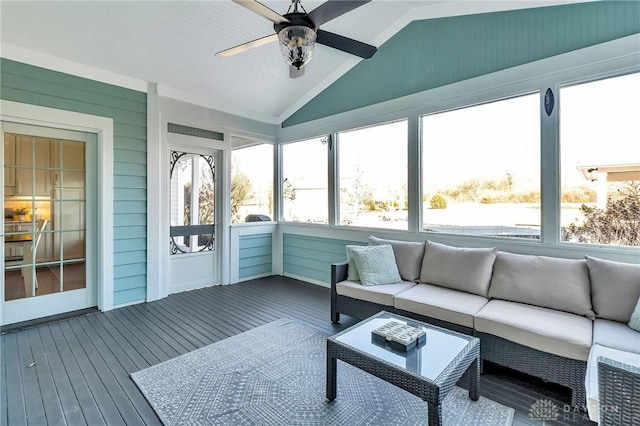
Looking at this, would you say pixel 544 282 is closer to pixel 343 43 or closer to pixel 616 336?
pixel 616 336

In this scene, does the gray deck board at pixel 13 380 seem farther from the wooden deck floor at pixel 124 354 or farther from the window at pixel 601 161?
the window at pixel 601 161

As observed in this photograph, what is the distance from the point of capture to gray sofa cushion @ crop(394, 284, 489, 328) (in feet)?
8.33

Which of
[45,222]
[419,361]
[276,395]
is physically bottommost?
[276,395]

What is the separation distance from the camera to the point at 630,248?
8.52ft

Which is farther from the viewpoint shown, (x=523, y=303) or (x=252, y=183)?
(x=252, y=183)

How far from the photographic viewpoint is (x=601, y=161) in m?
2.75

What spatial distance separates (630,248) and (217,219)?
16.7 ft

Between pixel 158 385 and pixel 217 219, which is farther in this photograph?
pixel 217 219

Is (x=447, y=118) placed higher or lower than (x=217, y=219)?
higher

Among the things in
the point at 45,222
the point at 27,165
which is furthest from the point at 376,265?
the point at 27,165

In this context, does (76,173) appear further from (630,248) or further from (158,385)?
(630,248)

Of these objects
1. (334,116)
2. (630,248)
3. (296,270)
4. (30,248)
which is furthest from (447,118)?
(30,248)

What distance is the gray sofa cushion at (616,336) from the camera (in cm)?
193

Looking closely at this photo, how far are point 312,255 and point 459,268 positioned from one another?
8.63 feet
